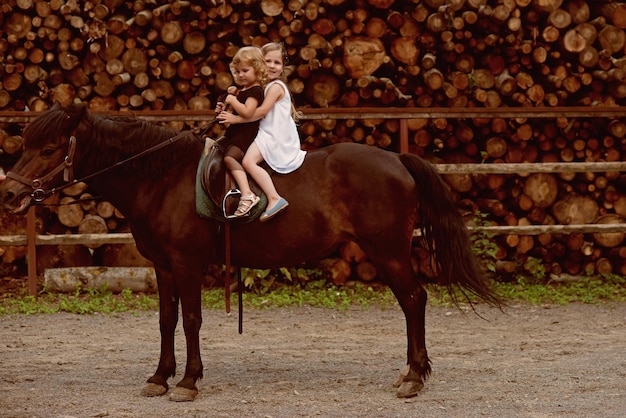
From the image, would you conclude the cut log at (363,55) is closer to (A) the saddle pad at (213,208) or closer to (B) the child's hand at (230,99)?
(B) the child's hand at (230,99)

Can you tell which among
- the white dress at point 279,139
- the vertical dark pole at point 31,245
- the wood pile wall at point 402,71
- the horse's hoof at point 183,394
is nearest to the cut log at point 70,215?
the wood pile wall at point 402,71

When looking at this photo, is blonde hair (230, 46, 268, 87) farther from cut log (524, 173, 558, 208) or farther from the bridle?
cut log (524, 173, 558, 208)

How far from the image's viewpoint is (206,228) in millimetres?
5246

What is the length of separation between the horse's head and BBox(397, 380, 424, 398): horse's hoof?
7.16 ft

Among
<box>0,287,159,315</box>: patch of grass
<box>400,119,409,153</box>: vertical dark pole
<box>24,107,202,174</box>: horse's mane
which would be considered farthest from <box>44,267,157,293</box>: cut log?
<box>24,107,202,174</box>: horse's mane

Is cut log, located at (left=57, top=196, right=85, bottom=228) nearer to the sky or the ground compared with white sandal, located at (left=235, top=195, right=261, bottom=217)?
nearer to the ground

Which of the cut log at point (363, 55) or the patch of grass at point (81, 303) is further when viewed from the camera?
the cut log at point (363, 55)

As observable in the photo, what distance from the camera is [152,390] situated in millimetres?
5133

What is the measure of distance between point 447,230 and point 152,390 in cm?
195

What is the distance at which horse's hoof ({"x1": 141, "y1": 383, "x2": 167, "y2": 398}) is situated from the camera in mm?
5117

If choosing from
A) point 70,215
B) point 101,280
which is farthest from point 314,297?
point 70,215

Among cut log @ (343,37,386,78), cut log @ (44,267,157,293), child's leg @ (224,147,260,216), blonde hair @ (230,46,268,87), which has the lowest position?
cut log @ (44,267,157,293)

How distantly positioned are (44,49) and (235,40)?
1839 mm

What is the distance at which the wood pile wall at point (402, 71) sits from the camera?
28.4 feet
